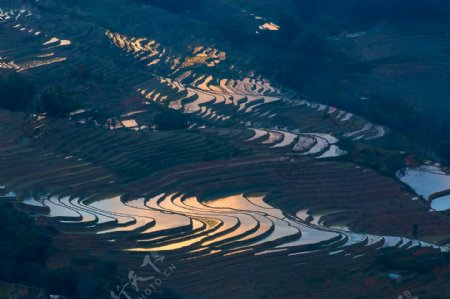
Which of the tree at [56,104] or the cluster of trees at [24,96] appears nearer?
the tree at [56,104]

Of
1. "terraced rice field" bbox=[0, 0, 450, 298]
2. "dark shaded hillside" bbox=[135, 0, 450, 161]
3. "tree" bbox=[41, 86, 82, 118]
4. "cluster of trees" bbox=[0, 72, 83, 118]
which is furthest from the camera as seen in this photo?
"dark shaded hillside" bbox=[135, 0, 450, 161]

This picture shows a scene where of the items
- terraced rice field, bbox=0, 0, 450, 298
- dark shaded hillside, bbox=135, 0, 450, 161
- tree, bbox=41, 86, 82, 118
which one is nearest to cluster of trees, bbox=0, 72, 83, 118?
tree, bbox=41, 86, 82, 118

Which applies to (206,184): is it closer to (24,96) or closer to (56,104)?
(56,104)

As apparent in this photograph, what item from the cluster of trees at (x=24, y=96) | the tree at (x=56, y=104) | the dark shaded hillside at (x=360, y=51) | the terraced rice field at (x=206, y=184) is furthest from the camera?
the dark shaded hillside at (x=360, y=51)

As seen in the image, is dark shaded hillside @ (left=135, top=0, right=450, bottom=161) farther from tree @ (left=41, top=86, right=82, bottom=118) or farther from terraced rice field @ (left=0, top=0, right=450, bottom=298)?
tree @ (left=41, top=86, right=82, bottom=118)

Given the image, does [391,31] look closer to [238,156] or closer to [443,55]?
[443,55]

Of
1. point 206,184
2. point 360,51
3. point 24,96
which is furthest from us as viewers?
point 360,51

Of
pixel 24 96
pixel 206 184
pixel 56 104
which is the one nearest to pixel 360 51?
pixel 24 96

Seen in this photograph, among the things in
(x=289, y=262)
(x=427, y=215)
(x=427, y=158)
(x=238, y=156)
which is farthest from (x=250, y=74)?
(x=289, y=262)

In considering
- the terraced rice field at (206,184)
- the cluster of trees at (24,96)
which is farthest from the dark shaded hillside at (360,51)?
the cluster of trees at (24,96)

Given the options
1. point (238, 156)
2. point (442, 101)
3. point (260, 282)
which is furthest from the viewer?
point (442, 101)

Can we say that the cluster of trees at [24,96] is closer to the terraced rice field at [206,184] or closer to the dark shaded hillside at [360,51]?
the terraced rice field at [206,184]
